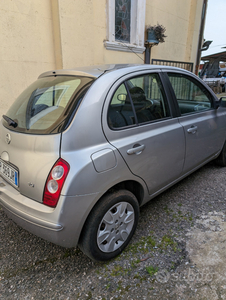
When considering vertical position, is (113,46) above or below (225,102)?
above

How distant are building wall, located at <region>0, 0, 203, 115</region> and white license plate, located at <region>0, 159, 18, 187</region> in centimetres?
312

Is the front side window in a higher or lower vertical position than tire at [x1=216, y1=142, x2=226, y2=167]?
higher

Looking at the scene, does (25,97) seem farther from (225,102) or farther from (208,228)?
(225,102)

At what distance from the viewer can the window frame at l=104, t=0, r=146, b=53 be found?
5957mm

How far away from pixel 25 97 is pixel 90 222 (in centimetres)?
138

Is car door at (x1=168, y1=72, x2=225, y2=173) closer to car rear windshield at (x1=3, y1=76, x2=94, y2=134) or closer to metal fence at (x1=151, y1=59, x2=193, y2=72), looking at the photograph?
car rear windshield at (x1=3, y1=76, x2=94, y2=134)

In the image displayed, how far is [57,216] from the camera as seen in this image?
5.08 feet

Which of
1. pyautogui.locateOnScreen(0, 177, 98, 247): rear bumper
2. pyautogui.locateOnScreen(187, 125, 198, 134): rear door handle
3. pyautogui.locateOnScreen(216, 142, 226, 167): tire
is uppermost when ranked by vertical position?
pyautogui.locateOnScreen(187, 125, 198, 134): rear door handle

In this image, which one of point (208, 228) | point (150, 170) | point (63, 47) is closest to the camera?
point (150, 170)

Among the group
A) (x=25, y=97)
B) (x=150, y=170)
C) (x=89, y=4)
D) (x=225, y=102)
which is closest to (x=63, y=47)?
(x=89, y=4)

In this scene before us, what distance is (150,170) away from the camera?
2186 millimetres

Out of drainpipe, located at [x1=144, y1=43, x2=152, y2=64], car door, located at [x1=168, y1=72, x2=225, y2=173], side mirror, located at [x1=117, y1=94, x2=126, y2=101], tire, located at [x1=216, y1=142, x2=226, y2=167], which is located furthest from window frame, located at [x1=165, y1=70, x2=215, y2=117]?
drainpipe, located at [x1=144, y1=43, x2=152, y2=64]

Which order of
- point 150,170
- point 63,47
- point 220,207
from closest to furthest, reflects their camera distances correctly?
point 150,170, point 220,207, point 63,47

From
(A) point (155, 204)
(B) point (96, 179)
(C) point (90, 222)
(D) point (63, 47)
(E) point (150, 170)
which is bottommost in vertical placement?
(A) point (155, 204)
